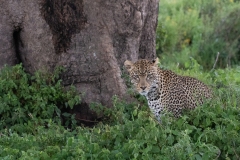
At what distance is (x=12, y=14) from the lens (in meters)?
8.91

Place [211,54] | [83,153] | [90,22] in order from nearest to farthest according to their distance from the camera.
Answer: [83,153]
[90,22]
[211,54]

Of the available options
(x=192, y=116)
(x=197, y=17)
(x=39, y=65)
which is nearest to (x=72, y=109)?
(x=39, y=65)

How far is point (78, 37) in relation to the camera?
8.81m

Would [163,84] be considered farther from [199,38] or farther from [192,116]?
[199,38]

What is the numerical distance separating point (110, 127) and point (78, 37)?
6.50ft

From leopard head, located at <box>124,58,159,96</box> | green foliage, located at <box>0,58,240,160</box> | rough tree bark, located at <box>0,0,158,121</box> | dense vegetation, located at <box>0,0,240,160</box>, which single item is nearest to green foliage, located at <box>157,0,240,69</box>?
dense vegetation, located at <box>0,0,240,160</box>

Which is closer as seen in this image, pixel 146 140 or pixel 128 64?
pixel 146 140

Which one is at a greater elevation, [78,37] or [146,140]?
[78,37]

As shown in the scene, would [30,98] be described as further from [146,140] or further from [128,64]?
[146,140]

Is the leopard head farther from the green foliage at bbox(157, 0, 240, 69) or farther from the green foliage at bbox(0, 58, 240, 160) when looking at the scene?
the green foliage at bbox(157, 0, 240, 69)

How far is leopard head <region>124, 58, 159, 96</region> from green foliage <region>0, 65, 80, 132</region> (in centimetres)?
81

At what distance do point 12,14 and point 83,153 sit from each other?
127 inches

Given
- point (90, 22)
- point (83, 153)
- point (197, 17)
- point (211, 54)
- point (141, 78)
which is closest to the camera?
point (83, 153)

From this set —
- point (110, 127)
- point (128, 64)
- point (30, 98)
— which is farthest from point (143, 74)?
point (30, 98)
